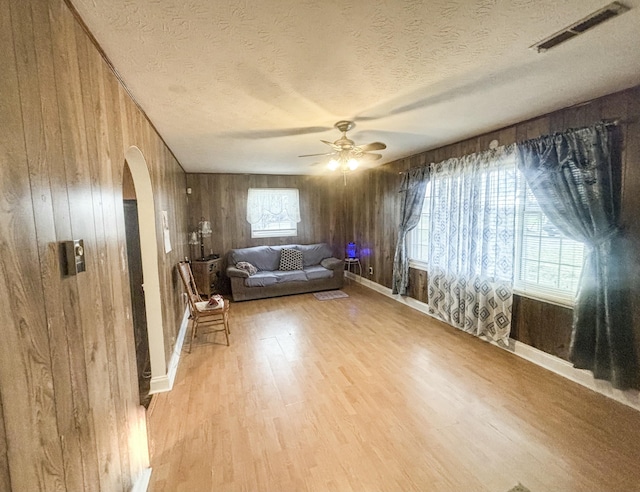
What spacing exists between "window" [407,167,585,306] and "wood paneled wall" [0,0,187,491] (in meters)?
3.52

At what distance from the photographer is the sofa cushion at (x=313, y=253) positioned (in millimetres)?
6002

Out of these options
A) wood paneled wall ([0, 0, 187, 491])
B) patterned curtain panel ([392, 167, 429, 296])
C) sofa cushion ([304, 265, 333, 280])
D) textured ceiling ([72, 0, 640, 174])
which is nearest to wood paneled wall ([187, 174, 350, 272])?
sofa cushion ([304, 265, 333, 280])

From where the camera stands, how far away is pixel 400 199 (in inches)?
187

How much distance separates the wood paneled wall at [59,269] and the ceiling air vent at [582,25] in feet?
7.36

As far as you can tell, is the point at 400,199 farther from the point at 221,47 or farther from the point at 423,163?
the point at 221,47

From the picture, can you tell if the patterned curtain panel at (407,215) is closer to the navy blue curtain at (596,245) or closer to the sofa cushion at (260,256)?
the navy blue curtain at (596,245)

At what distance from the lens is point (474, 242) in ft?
11.2

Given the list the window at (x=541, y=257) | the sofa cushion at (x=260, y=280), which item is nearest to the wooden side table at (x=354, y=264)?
the sofa cushion at (x=260, y=280)

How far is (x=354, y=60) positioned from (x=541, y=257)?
2.67m

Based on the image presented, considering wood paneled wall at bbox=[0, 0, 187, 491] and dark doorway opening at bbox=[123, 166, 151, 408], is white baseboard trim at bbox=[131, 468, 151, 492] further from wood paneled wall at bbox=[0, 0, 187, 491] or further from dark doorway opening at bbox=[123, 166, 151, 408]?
dark doorway opening at bbox=[123, 166, 151, 408]

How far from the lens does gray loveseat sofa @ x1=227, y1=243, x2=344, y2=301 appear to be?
5.02 metres

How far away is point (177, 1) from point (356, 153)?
75.1 inches

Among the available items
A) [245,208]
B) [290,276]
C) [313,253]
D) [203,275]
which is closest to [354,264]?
[313,253]

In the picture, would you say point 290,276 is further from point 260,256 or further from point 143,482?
point 143,482
